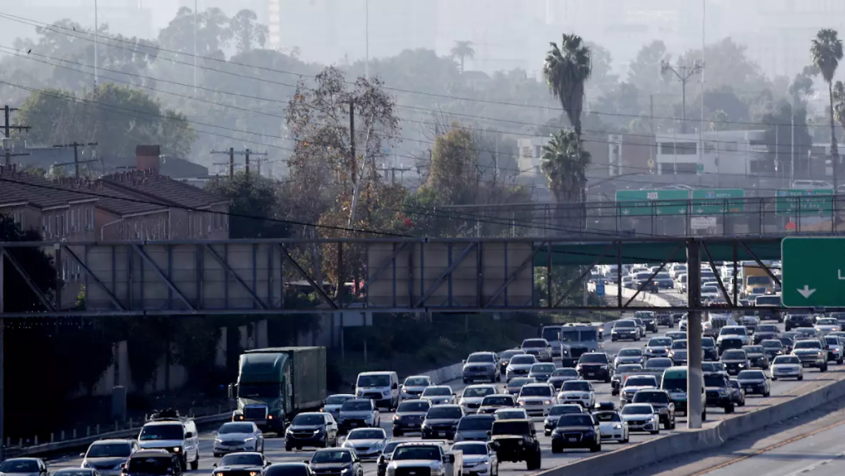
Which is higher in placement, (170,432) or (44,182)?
(44,182)

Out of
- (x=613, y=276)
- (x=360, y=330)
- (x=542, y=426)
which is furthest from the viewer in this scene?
(x=613, y=276)

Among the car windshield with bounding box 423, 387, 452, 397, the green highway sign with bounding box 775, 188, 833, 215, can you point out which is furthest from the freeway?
the green highway sign with bounding box 775, 188, 833, 215

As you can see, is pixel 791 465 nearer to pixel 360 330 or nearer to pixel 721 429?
pixel 721 429

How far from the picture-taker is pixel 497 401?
5931cm

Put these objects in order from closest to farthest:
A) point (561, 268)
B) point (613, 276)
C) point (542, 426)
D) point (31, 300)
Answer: point (542, 426)
point (31, 300)
point (561, 268)
point (613, 276)

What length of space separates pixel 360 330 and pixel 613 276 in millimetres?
92801

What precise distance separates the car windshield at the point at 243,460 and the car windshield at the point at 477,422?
31.5 feet

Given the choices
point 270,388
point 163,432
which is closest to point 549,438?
point 270,388

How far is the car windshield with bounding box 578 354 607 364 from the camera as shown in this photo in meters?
83.4

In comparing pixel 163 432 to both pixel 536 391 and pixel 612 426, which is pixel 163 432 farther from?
pixel 536 391

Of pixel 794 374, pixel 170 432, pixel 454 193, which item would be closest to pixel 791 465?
pixel 170 432

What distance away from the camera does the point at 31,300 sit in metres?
66.2

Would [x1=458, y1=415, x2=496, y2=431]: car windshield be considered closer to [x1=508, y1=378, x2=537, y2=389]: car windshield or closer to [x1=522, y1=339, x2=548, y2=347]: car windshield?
[x1=508, y1=378, x2=537, y2=389]: car windshield

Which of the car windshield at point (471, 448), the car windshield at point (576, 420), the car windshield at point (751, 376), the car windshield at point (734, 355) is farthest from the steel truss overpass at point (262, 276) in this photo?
the car windshield at point (734, 355)
